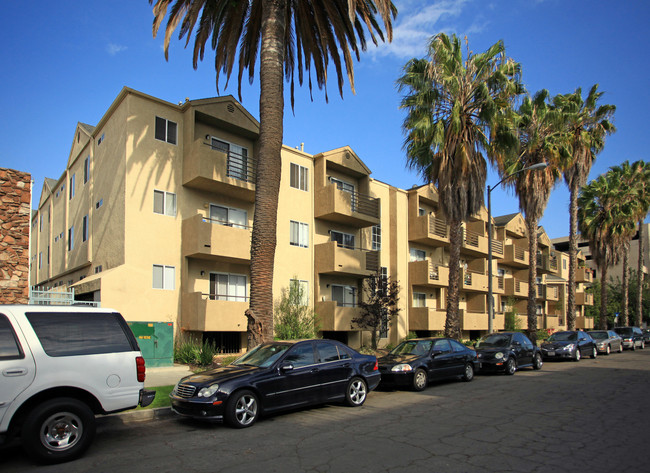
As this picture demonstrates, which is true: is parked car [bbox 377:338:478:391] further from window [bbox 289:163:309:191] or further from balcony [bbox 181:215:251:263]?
window [bbox 289:163:309:191]

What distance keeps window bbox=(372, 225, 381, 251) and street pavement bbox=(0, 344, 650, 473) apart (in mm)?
16261

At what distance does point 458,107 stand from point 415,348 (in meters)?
11.4

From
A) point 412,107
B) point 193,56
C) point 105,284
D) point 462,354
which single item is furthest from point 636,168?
point 105,284

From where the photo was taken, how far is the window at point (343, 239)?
25391mm

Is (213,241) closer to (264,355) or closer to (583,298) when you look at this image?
(264,355)

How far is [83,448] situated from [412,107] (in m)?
18.8

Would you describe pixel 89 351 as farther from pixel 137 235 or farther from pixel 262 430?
pixel 137 235

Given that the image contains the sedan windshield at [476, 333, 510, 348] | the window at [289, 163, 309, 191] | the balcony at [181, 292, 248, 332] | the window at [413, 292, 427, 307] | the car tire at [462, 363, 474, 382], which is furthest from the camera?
the window at [413, 292, 427, 307]

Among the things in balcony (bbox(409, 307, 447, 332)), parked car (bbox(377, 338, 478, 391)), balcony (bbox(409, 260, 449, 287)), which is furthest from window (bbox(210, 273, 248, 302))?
balcony (bbox(409, 260, 449, 287))

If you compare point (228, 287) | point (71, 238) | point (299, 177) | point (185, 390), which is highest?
point (299, 177)

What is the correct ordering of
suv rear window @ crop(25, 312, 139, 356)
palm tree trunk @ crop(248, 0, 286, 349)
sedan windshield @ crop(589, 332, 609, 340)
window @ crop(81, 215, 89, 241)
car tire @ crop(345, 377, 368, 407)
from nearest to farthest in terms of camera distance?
suv rear window @ crop(25, 312, 139, 356) < car tire @ crop(345, 377, 368, 407) < palm tree trunk @ crop(248, 0, 286, 349) < window @ crop(81, 215, 89, 241) < sedan windshield @ crop(589, 332, 609, 340)

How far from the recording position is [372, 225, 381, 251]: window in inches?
1094

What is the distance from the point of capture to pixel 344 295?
25438 mm

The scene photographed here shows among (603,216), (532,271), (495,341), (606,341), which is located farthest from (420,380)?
(603,216)
